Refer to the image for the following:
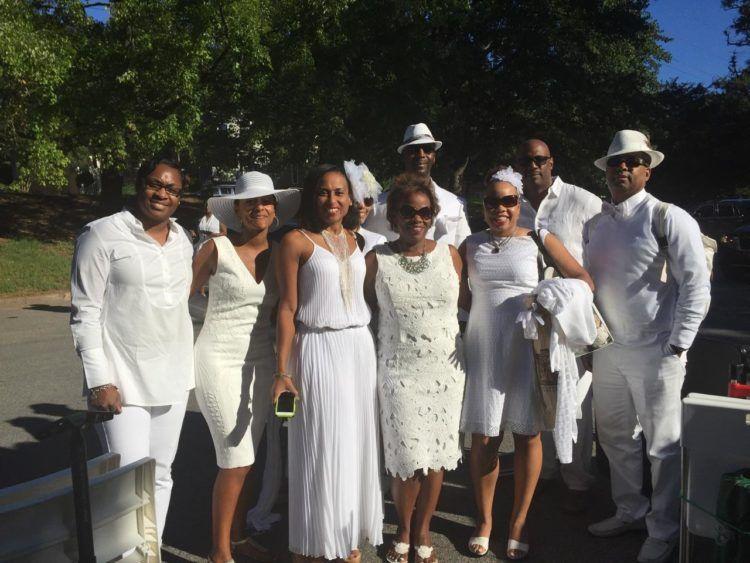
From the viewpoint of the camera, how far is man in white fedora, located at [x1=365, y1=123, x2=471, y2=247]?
454 cm

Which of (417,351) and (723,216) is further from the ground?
(723,216)

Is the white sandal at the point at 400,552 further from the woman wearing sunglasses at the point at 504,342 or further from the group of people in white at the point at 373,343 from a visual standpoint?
the woman wearing sunglasses at the point at 504,342

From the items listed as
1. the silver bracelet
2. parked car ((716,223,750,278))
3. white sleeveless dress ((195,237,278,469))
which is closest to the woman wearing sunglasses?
white sleeveless dress ((195,237,278,469))

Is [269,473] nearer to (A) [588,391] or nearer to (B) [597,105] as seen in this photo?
(A) [588,391]

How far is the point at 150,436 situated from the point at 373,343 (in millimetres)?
1130

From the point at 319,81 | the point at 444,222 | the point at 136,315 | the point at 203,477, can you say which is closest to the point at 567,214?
the point at 444,222

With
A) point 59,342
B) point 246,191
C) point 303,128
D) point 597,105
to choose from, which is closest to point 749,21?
point 597,105

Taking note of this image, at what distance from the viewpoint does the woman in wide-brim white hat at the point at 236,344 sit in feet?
10.8

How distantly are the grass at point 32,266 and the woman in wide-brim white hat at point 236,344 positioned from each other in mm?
12029

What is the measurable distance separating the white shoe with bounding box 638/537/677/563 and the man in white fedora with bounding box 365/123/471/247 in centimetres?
208

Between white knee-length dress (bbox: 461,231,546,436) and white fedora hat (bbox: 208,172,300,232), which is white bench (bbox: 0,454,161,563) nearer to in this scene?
white fedora hat (bbox: 208,172,300,232)

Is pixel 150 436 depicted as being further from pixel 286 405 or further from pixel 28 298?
pixel 28 298

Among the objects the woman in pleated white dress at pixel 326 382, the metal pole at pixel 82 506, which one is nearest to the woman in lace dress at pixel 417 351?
the woman in pleated white dress at pixel 326 382

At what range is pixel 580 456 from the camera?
14.3 ft
